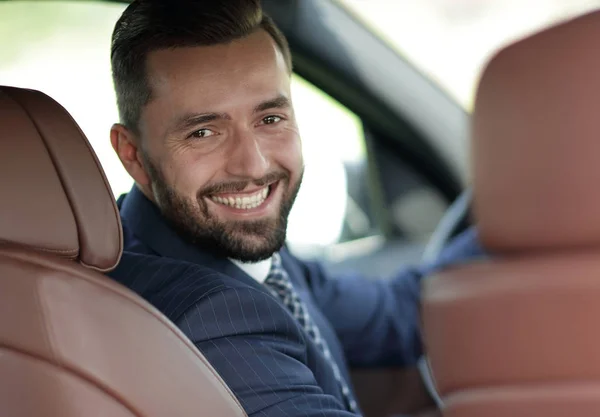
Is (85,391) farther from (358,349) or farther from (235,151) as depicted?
(358,349)

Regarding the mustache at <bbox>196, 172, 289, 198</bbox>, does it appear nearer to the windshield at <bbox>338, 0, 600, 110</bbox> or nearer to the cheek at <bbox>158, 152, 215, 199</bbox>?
the cheek at <bbox>158, 152, 215, 199</bbox>

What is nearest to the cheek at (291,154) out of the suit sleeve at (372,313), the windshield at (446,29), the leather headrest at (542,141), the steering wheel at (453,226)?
the suit sleeve at (372,313)

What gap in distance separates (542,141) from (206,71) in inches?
34.0

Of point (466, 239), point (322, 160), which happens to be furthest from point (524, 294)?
point (322, 160)

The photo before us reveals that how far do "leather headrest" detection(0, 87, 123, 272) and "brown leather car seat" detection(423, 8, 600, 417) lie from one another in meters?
0.55

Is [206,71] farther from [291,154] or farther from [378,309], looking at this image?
[378,309]

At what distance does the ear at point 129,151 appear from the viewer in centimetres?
221

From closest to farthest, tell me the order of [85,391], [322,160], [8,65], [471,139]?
[471,139]
[85,391]
[8,65]
[322,160]

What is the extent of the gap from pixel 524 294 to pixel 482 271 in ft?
0.24

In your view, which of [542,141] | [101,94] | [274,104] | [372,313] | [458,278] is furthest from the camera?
[372,313]

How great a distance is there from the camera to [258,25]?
2.19 metres

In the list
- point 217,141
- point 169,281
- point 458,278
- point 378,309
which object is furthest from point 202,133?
point 378,309

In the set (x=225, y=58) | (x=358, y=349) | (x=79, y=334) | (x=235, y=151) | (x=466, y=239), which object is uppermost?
(x=225, y=58)

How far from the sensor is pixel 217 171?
6.95ft
